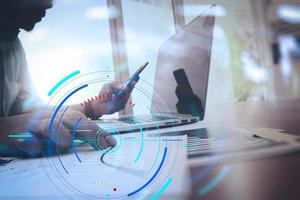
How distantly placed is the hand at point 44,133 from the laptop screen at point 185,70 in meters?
0.10

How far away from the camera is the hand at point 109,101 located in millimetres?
426

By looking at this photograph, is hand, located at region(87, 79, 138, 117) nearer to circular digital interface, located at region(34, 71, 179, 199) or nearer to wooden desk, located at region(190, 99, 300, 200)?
circular digital interface, located at region(34, 71, 179, 199)

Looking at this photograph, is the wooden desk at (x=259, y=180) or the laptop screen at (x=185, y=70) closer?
the wooden desk at (x=259, y=180)

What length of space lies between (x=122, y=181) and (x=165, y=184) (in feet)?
0.21

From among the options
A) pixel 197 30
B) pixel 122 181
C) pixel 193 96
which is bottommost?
pixel 122 181

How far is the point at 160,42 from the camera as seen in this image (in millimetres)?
425

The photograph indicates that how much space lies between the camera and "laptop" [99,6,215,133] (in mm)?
410

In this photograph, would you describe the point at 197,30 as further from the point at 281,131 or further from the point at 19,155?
the point at 19,155

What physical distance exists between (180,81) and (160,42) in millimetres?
71

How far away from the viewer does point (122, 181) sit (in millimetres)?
355

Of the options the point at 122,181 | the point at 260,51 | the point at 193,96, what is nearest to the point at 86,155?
the point at 122,181

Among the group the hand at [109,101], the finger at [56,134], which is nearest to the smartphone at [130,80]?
the hand at [109,101]
